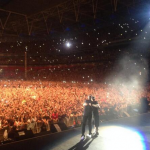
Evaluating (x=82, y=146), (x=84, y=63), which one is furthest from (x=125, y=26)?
(x=82, y=146)

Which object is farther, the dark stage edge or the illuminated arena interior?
the illuminated arena interior

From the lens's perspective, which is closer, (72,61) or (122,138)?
(122,138)

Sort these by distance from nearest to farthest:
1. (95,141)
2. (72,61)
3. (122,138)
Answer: (95,141)
(122,138)
(72,61)

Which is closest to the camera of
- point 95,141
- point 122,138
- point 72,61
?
point 95,141

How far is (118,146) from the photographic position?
4.01 meters

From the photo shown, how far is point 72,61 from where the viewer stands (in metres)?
26.4

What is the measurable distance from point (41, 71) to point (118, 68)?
1077 cm

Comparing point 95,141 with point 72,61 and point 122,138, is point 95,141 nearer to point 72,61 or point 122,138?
point 122,138

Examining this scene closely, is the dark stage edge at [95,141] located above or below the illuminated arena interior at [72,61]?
below

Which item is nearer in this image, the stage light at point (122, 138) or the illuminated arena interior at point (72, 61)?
the stage light at point (122, 138)

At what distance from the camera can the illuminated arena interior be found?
22.7 ft

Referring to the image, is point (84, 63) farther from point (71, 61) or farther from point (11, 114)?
point (11, 114)

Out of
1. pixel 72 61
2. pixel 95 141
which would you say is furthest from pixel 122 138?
pixel 72 61

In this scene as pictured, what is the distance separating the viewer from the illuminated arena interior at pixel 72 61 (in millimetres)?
6910
